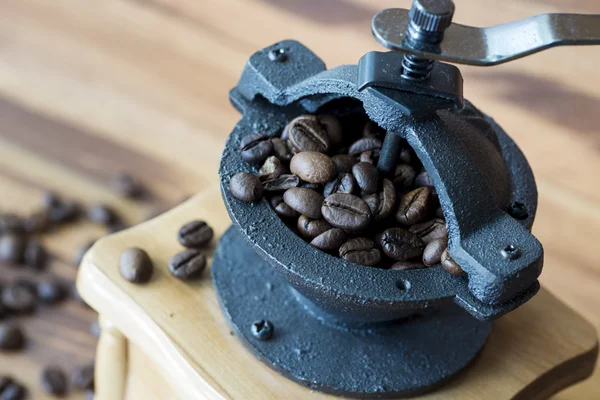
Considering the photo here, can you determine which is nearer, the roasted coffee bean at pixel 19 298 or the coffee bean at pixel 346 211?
the coffee bean at pixel 346 211

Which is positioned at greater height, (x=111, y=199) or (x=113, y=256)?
(x=113, y=256)

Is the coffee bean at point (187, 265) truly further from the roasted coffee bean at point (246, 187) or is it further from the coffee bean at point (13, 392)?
the coffee bean at point (13, 392)

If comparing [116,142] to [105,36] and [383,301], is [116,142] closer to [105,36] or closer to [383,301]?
[105,36]

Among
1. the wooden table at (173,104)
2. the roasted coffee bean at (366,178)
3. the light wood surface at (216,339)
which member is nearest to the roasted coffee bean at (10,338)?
the wooden table at (173,104)

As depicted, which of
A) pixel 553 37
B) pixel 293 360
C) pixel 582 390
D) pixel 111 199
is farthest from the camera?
pixel 111 199

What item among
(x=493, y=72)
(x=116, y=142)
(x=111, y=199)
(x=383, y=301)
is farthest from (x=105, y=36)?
(x=383, y=301)

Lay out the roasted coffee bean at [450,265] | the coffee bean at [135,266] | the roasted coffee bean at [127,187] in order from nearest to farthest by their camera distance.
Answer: the roasted coffee bean at [450,265] < the coffee bean at [135,266] < the roasted coffee bean at [127,187]

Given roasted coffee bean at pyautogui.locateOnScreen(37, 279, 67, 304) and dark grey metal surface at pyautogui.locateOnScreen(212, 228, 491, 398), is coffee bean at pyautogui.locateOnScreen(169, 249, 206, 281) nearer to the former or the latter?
dark grey metal surface at pyautogui.locateOnScreen(212, 228, 491, 398)

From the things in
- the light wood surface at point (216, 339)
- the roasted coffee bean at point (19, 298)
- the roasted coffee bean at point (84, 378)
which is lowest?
the roasted coffee bean at point (84, 378)
